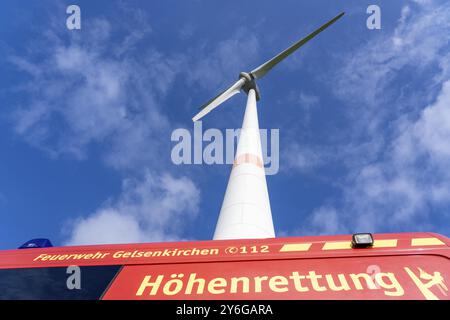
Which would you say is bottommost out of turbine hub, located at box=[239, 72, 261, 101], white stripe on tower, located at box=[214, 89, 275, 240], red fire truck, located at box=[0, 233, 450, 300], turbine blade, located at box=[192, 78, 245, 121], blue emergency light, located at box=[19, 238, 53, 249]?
red fire truck, located at box=[0, 233, 450, 300]

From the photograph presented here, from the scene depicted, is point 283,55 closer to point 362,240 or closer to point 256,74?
point 256,74

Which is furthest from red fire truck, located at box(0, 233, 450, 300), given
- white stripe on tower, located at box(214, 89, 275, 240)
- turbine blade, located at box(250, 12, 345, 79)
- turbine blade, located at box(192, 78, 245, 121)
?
turbine blade, located at box(250, 12, 345, 79)

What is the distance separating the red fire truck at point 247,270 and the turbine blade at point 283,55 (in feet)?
70.3

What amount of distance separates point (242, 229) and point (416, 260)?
749 cm

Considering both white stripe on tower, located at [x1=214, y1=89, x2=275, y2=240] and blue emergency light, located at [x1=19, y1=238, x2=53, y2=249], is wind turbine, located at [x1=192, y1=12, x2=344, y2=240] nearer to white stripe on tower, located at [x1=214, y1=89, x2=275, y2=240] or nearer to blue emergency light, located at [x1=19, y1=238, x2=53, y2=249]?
white stripe on tower, located at [x1=214, y1=89, x2=275, y2=240]

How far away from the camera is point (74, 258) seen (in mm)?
6016

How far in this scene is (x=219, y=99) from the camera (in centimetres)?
2355

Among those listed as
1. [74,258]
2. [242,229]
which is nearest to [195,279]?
[74,258]

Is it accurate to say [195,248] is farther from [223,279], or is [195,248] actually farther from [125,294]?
[125,294]

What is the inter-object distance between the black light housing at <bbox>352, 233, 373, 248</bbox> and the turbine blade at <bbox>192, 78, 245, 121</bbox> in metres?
16.6

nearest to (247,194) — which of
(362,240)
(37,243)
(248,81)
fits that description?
(37,243)

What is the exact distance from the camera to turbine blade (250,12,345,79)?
2573 centimetres

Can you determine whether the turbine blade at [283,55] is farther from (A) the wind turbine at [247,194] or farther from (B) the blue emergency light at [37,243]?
(B) the blue emergency light at [37,243]

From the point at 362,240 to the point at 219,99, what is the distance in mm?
18619
